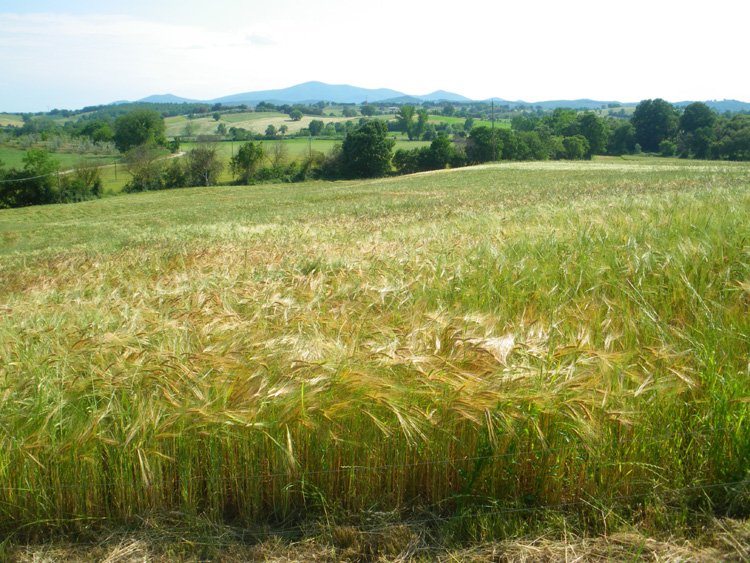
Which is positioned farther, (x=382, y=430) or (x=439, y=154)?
(x=439, y=154)

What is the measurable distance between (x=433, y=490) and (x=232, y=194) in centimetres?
6187

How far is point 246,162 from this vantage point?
85.3 m

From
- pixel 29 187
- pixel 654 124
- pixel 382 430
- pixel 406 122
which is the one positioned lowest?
pixel 29 187

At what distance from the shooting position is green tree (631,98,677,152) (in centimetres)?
10900

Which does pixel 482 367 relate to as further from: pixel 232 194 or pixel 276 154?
pixel 276 154

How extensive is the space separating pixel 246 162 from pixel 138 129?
1913 inches

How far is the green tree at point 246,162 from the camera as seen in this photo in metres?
84.8

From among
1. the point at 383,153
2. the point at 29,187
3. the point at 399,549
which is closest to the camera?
the point at 399,549

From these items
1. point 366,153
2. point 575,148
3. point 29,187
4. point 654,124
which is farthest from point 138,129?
point 654,124

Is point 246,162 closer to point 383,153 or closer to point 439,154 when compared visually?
point 383,153

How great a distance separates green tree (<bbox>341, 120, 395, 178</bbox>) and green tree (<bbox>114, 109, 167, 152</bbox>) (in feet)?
164

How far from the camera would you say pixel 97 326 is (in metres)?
3.65

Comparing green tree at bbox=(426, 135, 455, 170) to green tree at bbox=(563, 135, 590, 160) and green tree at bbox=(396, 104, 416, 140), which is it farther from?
green tree at bbox=(396, 104, 416, 140)

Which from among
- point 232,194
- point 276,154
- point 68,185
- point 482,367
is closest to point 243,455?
point 482,367
